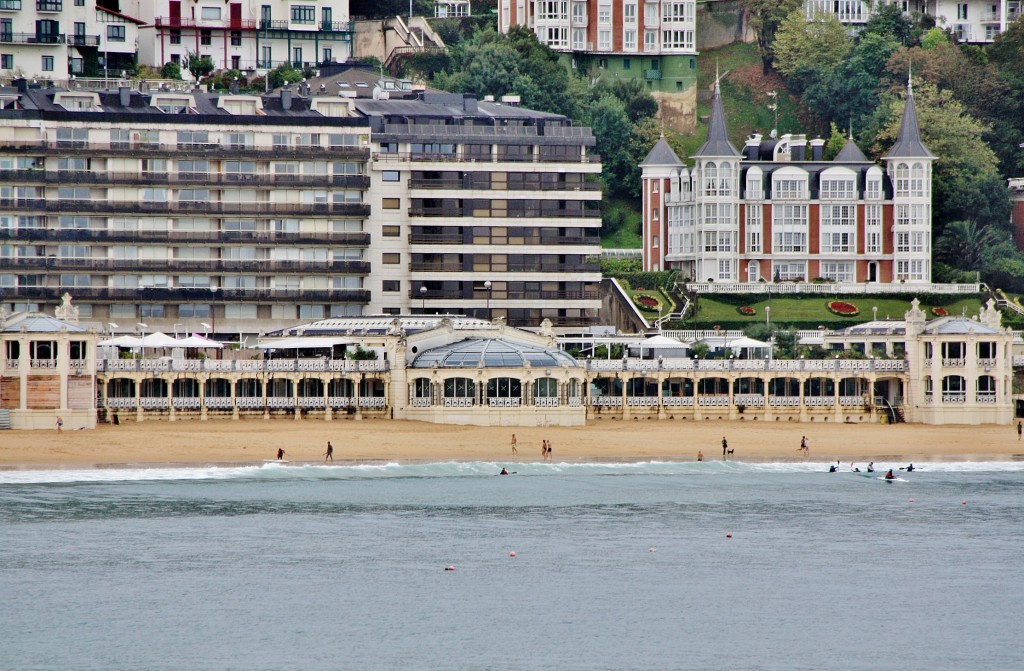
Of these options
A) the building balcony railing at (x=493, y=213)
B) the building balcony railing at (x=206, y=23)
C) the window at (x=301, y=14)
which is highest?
the window at (x=301, y=14)

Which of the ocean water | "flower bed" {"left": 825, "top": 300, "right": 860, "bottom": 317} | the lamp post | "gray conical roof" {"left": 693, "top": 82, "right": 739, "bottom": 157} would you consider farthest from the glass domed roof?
"gray conical roof" {"left": 693, "top": 82, "right": 739, "bottom": 157}

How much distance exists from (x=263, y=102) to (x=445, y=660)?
311ft

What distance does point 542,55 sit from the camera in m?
198

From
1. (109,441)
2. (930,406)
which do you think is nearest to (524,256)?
(930,406)

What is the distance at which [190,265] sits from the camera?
152m

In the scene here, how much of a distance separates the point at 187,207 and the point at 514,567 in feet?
234

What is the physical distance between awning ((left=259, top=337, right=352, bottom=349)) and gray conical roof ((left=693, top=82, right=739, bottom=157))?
171ft

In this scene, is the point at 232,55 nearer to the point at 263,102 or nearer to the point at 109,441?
the point at 263,102

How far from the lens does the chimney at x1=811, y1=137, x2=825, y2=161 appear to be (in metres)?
184

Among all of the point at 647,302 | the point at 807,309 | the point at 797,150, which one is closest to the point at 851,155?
the point at 797,150

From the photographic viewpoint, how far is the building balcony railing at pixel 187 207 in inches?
5910

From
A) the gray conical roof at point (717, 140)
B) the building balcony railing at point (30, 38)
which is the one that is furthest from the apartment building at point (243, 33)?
the gray conical roof at point (717, 140)

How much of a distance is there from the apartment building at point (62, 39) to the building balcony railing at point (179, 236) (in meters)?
31.9

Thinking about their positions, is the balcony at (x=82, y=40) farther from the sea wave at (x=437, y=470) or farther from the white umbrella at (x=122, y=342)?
the sea wave at (x=437, y=470)
